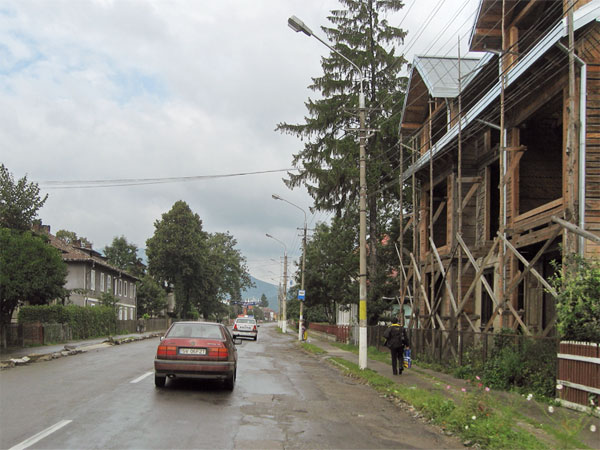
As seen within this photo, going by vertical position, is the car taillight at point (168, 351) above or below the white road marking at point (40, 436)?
above

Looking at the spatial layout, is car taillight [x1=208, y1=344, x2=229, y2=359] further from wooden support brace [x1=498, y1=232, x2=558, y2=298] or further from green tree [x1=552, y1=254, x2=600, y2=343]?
wooden support brace [x1=498, y1=232, x2=558, y2=298]

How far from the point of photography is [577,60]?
1325 cm

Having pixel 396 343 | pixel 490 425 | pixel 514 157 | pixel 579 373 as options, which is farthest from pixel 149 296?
pixel 490 425

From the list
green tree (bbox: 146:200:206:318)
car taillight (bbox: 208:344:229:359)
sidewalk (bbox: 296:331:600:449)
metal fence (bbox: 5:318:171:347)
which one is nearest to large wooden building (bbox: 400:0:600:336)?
sidewalk (bbox: 296:331:600:449)

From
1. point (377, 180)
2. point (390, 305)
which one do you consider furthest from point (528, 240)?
point (390, 305)

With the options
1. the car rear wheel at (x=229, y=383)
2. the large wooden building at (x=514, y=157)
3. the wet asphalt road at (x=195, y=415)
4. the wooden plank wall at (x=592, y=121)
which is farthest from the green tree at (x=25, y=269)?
the wooden plank wall at (x=592, y=121)

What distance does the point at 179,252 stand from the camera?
234 ft

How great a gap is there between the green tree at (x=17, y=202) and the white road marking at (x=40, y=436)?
2146 centimetres

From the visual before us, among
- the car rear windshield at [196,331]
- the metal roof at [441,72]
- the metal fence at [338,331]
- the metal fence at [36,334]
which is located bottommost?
the metal fence at [338,331]

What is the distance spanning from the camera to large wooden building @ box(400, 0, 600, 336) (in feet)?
43.4

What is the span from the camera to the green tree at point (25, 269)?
23.3 meters

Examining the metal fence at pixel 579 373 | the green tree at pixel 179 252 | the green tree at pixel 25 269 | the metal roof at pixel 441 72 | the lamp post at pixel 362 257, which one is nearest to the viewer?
the metal fence at pixel 579 373

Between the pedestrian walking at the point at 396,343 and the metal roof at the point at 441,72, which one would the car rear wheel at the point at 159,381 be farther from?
the metal roof at the point at 441,72

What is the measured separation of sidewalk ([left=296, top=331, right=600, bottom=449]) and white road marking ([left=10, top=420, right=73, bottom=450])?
18.7 ft
